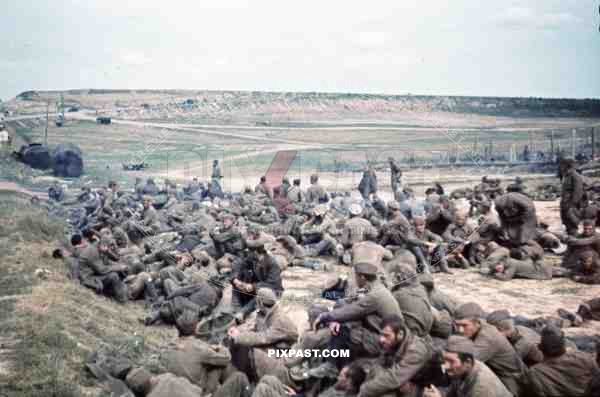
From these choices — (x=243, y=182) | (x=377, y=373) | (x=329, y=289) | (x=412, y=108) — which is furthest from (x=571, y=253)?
(x=377, y=373)

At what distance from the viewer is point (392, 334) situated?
248 inches

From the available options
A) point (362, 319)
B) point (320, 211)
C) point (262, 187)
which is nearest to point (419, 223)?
point (320, 211)

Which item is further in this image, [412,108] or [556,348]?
[412,108]

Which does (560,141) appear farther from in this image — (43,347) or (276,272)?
(43,347)

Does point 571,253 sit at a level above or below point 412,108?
below

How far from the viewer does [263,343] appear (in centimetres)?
741

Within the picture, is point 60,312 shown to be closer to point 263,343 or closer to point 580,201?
point 263,343

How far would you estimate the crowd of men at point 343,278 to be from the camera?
6.45 metres

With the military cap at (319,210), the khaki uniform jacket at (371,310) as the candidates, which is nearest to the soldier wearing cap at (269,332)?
the khaki uniform jacket at (371,310)

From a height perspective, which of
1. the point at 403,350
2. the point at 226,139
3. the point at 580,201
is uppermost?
the point at 226,139

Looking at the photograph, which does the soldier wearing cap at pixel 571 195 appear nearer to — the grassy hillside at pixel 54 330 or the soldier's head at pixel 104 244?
the grassy hillside at pixel 54 330

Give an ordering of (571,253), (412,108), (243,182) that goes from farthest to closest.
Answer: (243,182)
(571,253)
(412,108)

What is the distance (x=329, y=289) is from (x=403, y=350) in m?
3.24

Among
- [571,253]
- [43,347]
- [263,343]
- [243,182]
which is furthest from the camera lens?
[243,182]
